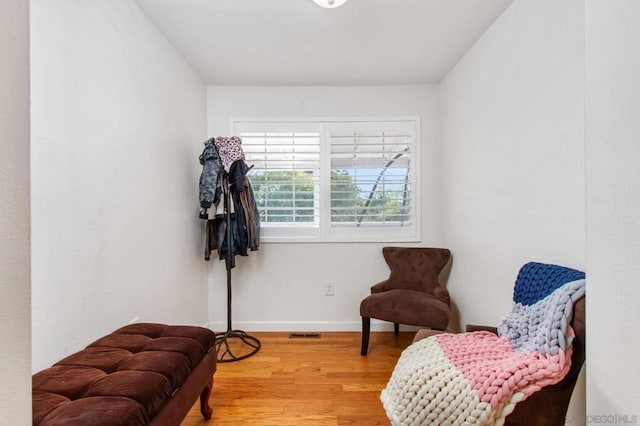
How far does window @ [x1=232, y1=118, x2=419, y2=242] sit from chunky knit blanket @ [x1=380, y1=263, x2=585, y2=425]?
5.65ft

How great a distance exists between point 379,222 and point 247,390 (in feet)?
5.89

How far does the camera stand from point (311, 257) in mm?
2852

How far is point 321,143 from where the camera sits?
9.35ft

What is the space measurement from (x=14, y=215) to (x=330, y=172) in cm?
245

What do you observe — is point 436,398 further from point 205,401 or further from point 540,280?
point 205,401

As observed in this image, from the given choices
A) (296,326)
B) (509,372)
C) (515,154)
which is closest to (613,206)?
(509,372)

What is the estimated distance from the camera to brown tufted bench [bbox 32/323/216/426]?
89 cm

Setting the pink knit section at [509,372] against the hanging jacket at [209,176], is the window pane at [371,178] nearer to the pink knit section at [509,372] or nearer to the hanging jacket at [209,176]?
the hanging jacket at [209,176]

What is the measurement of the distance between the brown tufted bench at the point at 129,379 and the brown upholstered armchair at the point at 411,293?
1300 mm

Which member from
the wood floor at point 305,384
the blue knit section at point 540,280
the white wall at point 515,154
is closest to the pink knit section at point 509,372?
the blue knit section at point 540,280

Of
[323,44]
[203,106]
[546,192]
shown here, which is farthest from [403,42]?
[203,106]

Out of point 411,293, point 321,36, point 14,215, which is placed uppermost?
point 321,36

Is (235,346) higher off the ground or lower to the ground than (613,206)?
lower

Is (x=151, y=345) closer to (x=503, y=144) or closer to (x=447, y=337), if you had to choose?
(x=447, y=337)
